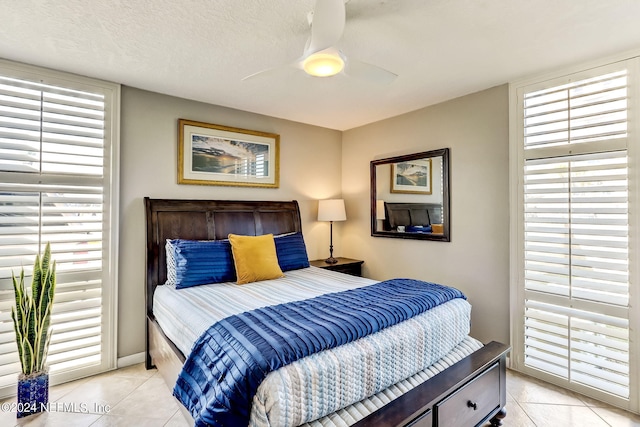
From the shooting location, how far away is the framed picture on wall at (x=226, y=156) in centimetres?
319

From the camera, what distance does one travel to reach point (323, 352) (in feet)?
4.82

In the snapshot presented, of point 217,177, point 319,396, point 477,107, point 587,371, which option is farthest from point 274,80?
point 587,371

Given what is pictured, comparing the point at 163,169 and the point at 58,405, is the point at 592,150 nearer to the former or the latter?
the point at 163,169

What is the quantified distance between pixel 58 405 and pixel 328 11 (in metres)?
3.02

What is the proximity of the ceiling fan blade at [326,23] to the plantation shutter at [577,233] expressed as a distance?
6.49 ft

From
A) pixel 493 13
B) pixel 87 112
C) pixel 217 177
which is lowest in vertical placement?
pixel 217 177

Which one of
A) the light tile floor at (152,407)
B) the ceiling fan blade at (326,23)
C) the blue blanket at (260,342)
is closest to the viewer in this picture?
the blue blanket at (260,342)

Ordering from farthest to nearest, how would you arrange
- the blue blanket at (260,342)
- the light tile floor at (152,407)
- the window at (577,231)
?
the window at (577,231), the light tile floor at (152,407), the blue blanket at (260,342)

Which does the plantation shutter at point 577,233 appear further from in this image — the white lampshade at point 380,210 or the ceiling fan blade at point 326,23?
the ceiling fan blade at point 326,23

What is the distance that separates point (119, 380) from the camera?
2.60 meters

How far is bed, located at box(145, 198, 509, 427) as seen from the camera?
4.95ft

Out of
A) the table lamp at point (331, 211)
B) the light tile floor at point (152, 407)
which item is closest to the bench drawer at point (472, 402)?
the light tile floor at point (152, 407)

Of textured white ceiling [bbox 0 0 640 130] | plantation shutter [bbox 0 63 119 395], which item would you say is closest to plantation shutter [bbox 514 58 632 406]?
textured white ceiling [bbox 0 0 640 130]

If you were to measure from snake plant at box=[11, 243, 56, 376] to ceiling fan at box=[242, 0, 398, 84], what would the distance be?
202 centimetres
